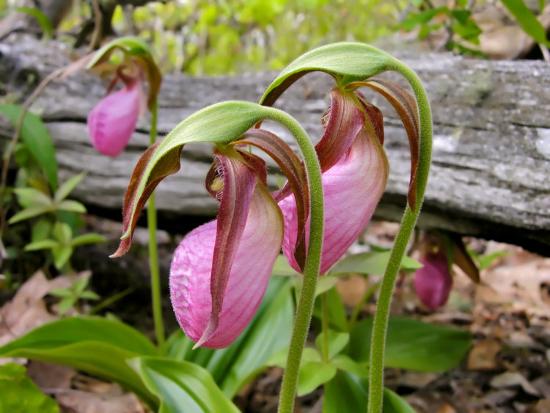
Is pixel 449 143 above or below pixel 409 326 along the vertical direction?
above

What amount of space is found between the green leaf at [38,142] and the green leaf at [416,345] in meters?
1.15

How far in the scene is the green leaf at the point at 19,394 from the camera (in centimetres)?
118

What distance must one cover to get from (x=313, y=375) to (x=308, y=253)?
452mm

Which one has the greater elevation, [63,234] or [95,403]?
[63,234]

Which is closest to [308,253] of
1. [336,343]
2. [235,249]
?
[235,249]

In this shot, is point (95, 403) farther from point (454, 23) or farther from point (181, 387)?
point (454, 23)

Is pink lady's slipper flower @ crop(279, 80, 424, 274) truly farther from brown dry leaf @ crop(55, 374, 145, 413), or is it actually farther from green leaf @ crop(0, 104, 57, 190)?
green leaf @ crop(0, 104, 57, 190)

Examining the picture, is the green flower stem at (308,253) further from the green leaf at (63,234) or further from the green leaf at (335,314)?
the green leaf at (63,234)

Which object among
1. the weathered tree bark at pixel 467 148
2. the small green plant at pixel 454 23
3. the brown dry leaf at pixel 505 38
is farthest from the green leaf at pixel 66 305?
the brown dry leaf at pixel 505 38

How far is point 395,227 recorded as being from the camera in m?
3.13

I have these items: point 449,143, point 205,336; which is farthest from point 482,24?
point 205,336

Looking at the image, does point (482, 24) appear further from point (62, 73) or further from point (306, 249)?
point (306, 249)

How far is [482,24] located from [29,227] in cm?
192

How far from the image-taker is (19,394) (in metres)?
1.20
